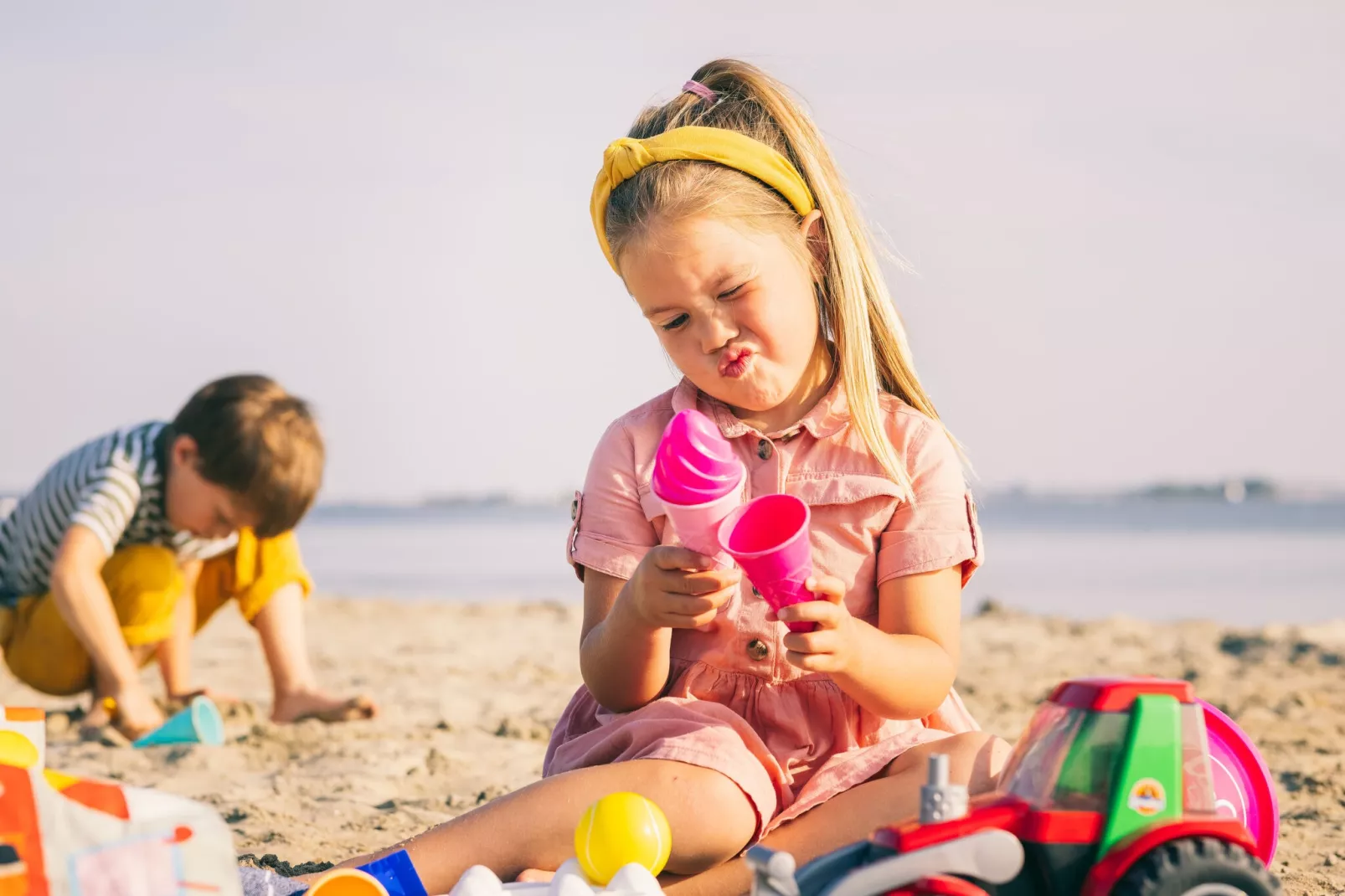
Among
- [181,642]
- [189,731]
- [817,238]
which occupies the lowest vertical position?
[189,731]

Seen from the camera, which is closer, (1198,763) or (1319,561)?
(1198,763)

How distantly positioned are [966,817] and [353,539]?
18.8m

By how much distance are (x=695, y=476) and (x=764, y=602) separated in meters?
0.62

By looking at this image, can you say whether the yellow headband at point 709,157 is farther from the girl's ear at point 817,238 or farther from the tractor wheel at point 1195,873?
the tractor wheel at point 1195,873

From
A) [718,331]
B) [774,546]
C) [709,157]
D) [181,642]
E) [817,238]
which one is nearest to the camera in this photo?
Answer: [774,546]

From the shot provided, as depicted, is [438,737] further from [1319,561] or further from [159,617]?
[1319,561]

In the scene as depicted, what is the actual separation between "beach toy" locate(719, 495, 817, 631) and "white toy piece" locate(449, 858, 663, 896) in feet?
1.30

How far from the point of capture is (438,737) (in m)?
3.94

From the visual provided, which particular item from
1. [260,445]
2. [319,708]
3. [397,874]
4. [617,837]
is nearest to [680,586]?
[617,837]

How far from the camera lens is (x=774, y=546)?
1706 millimetres

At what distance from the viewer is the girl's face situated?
2197 mm

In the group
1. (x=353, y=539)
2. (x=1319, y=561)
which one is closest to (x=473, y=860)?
(x=1319, y=561)

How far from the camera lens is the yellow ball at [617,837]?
5.92 feet

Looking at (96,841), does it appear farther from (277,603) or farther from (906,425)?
(277,603)
